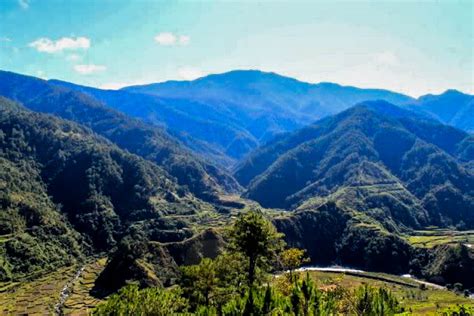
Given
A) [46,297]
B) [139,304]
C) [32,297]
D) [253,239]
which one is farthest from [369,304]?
[32,297]

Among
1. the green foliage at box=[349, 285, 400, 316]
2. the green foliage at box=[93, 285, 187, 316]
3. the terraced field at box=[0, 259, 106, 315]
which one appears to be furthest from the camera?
the terraced field at box=[0, 259, 106, 315]

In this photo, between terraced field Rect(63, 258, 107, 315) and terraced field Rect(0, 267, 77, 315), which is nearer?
terraced field Rect(63, 258, 107, 315)

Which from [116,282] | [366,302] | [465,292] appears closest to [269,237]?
[366,302]

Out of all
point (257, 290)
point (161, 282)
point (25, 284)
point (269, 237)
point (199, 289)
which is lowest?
point (25, 284)

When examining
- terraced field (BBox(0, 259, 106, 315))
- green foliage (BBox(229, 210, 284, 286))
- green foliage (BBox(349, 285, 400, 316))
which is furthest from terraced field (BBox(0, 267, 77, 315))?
green foliage (BBox(349, 285, 400, 316))

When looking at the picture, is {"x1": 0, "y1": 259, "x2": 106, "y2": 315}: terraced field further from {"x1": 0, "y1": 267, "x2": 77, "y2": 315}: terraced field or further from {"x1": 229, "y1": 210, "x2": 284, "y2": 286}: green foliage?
{"x1": 229, "y1": 210, "x2": 284, "y2": 286}: green foliage

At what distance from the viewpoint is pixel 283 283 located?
247ft

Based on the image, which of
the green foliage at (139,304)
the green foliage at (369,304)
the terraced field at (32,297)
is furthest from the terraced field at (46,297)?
the green foliage at (369,304)

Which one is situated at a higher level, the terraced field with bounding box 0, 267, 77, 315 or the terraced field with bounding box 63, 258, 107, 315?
the terraced field with bounding box 63, 258, 107, 315

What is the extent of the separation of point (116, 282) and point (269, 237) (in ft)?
372

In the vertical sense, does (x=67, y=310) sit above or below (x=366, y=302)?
below

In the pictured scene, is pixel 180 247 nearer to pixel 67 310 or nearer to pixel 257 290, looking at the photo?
pixel 67 310

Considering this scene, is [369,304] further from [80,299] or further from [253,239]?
[80,299]

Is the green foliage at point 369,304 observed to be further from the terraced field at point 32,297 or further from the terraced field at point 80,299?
the terraced field at point 32,297
